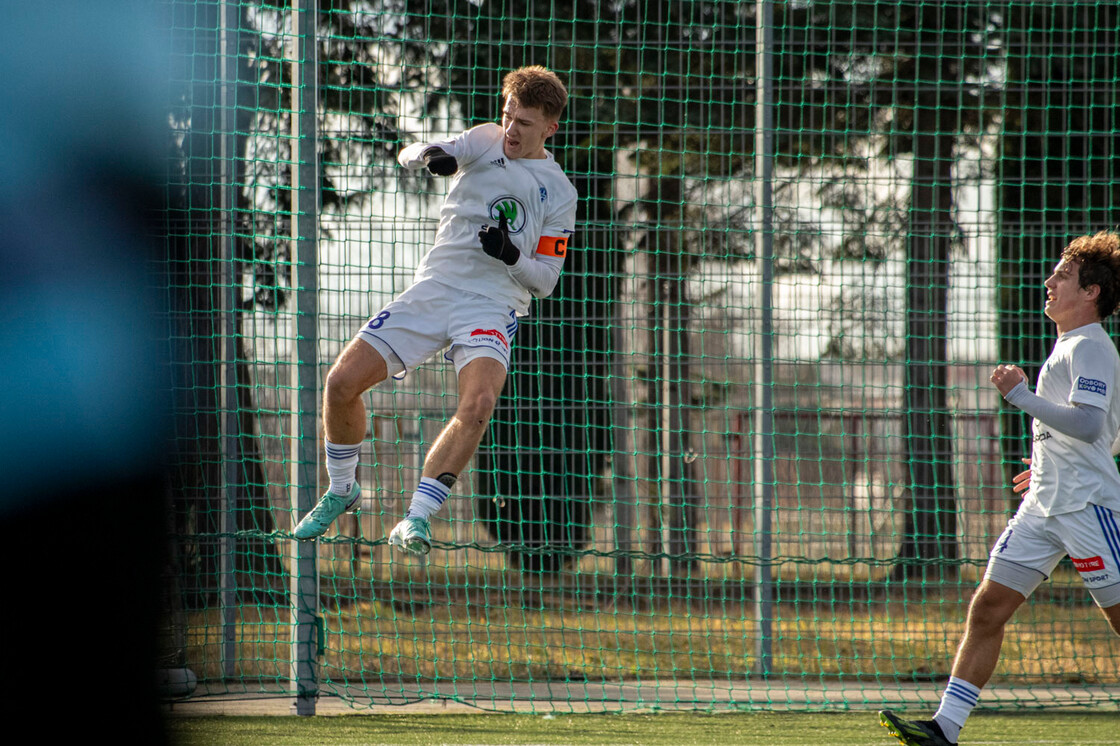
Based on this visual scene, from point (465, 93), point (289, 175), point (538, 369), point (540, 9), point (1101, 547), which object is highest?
point (540, 9)

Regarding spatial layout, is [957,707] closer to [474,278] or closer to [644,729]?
[644,729]

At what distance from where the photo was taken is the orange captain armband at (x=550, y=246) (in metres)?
4.45

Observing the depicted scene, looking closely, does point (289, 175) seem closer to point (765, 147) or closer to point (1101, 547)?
point (765, 147)

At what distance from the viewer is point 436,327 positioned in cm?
438

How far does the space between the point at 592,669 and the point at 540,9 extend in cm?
456

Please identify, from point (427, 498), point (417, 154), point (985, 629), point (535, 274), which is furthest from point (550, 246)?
point (985, 629)

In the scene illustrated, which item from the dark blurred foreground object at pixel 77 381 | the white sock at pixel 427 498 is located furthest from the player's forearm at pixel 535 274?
the dark blurred foreground object at pixel 77 381

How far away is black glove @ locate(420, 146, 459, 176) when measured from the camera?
4176mm

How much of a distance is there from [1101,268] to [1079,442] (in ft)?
2.06

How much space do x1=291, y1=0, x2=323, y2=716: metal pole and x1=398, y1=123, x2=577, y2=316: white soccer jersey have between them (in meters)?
1.60

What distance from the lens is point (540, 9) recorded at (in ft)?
26.7

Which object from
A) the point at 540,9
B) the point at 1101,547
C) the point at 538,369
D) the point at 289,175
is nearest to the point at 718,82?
the point at 540,9

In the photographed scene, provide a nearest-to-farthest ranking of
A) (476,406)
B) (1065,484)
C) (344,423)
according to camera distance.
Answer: (1065,484)
(476,406)
(344,423)

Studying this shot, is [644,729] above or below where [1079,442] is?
below
